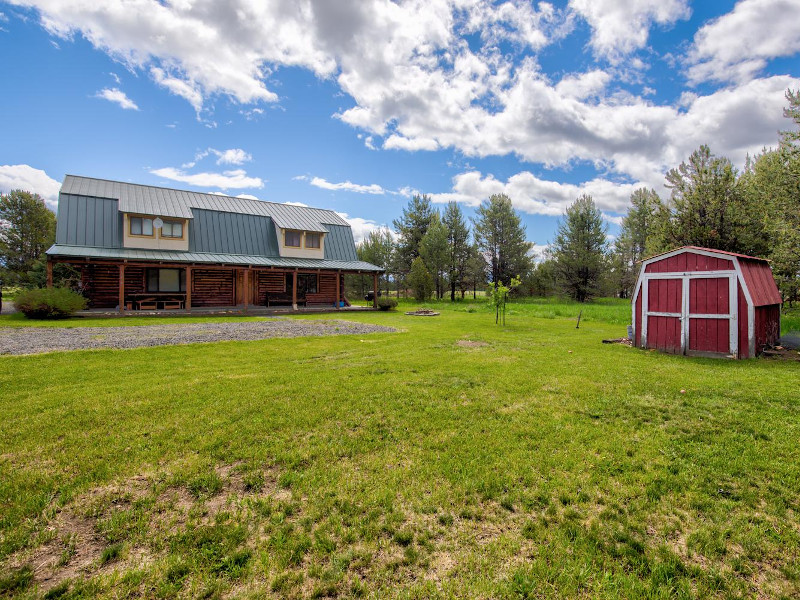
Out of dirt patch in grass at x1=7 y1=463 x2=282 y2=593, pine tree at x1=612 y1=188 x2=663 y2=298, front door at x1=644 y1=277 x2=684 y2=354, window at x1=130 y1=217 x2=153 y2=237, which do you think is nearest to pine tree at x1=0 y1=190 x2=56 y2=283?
window at x1=130 y1=217 x2=153 y2=237

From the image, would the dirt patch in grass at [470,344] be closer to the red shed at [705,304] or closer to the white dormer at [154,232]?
the red shed at [705,304]

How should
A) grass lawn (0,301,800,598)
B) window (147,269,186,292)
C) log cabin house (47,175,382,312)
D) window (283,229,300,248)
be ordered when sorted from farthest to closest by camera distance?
window (283,229,300,248) → window (147,269,186,292) → log cabin house (47,175,382,312) → grass lawn (0,301,800,598)

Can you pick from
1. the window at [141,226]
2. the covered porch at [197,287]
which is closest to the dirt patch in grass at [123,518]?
the covered porch at [197,287]

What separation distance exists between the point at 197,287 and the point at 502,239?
2777 centimetres

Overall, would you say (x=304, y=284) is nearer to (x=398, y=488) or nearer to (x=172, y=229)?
(x=172, y=229)

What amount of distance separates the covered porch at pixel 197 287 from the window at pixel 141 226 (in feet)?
5.83

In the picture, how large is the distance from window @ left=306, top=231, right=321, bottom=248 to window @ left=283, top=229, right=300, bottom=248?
68 cm

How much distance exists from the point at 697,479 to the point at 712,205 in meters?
19.8

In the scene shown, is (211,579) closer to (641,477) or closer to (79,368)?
(641,477)

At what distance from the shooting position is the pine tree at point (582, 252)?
33.4m

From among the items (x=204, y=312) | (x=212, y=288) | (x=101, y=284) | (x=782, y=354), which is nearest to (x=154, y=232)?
(x=101, y=284)

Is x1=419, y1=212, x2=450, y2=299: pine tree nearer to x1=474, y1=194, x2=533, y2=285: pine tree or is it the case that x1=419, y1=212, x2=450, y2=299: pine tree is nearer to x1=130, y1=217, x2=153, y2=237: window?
x1=474, y1=194, x2=533, y2=285: pine tree

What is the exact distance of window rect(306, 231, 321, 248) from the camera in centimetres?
2477

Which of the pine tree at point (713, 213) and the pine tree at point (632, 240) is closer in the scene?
the pine tree at point (713, 213)
